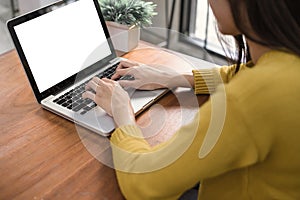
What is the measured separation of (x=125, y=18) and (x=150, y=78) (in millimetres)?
306

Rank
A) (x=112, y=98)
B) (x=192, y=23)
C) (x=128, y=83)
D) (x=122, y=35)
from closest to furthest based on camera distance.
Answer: (x=112, y=98) → (x=128, y=83) → (x=122, y=35) → (x=192, y=23)

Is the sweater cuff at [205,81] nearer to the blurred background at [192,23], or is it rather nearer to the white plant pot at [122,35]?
the white plant pot at [122,35]

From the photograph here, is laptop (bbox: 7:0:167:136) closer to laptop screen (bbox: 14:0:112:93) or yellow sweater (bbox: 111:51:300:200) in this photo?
laptop screen (bbox: 14:0:112:93)

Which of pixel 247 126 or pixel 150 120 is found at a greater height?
pixel 247 126

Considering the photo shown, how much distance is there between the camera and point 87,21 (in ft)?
4.13

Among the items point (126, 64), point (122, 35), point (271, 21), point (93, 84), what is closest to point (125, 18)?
point (122, 35)

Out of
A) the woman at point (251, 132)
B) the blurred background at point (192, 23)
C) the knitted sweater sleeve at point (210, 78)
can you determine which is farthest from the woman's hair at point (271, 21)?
the blurred background at point (192, 23)

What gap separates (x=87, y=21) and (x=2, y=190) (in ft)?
1.96

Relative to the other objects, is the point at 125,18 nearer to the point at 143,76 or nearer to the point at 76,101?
the point at 143,76

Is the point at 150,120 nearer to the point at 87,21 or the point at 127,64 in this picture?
the point at 127,64

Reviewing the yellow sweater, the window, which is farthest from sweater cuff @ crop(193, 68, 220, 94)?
the window

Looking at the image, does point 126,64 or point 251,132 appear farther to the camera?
point 126,64

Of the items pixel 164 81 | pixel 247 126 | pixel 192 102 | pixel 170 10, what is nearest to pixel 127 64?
pixel 164 81

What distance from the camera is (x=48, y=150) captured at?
967 millimetres
